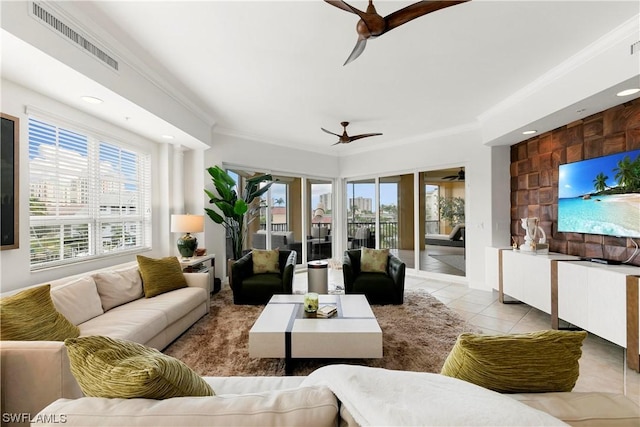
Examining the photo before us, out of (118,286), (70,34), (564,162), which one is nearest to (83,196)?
(118,286)

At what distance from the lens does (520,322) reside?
340 centimetres

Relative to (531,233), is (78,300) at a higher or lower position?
lower

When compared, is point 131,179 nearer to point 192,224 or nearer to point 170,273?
point 192,224

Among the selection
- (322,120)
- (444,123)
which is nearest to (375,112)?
(322,120)

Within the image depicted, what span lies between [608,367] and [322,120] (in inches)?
173

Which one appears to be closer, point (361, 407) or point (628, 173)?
point (361, 407)

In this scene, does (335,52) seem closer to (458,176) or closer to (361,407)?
(361,407)

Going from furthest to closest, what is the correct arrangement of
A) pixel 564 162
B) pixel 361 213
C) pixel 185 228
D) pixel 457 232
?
pixel 361 213
pixel 457 232
pixel 185 228
pixel 564 162

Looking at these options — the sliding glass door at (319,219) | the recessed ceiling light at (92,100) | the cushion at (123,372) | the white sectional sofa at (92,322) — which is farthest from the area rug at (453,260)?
the recessed ceiling light at (92,100)

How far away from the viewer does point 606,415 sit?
0.91m

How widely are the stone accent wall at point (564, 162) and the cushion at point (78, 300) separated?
17.1 ft

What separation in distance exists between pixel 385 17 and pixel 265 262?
3.39m

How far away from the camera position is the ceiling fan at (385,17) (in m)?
1.63

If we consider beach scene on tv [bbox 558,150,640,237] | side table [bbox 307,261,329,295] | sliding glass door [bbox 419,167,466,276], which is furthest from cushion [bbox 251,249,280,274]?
beach scene on tv [bbox 558,150,640,237]
